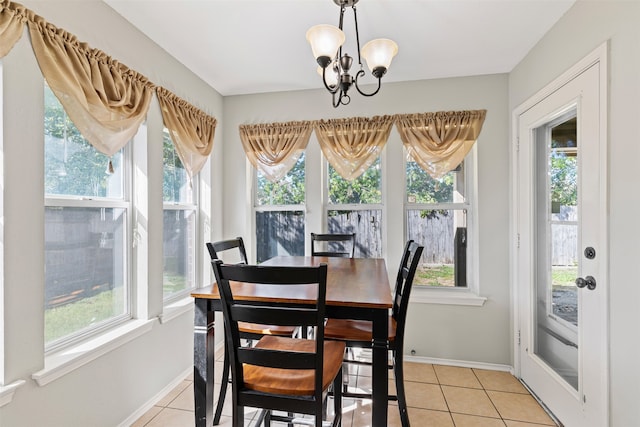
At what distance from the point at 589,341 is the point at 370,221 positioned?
5.80ft

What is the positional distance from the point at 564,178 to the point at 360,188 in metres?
1.58

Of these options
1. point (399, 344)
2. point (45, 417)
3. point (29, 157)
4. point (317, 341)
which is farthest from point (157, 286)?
point (399, 344)

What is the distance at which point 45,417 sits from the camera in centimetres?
144

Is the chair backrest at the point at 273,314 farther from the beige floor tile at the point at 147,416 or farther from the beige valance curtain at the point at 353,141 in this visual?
the beige valance curtain at the point at 353,141

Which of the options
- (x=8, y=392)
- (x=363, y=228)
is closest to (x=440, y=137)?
(x=363, y=228)

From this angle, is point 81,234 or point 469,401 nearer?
point 81,234

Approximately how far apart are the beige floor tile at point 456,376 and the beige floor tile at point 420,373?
0.15 ft

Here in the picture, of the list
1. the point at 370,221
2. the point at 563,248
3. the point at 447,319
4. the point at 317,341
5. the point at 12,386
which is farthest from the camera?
the point at 370,221

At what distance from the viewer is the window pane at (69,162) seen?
1580 millimetres

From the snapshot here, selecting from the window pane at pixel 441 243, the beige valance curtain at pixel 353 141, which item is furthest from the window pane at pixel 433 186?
the beige valance curtain at pixel 353 141

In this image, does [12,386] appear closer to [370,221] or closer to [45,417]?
[45,417]

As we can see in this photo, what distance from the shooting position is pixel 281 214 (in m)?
3.20

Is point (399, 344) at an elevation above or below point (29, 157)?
below

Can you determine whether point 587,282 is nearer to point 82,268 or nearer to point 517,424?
point 517,424
